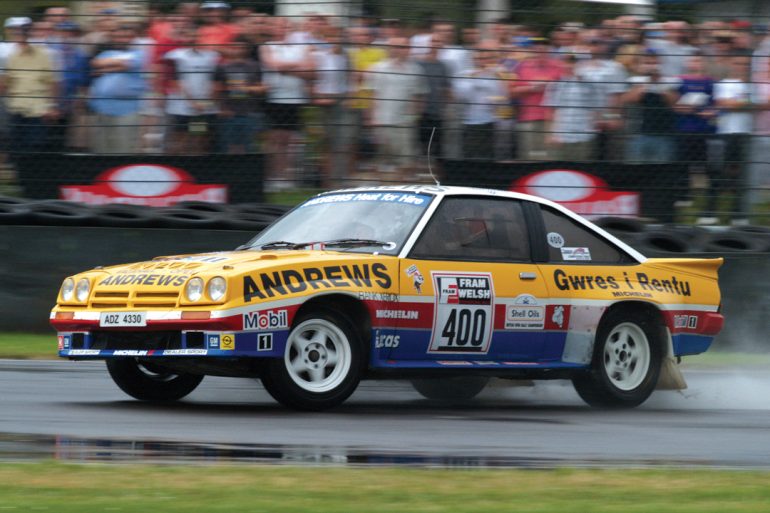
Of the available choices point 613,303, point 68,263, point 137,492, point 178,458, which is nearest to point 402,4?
point 68,263

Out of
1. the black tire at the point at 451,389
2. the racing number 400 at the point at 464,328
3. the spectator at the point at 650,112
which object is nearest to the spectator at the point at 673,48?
the spectator at the point at 650,112

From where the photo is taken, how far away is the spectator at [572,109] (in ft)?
42.8

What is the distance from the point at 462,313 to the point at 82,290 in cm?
231

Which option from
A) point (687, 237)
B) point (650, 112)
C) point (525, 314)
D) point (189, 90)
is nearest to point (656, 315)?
point (525, 314)

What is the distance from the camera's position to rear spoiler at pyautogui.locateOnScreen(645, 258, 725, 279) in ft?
31.2

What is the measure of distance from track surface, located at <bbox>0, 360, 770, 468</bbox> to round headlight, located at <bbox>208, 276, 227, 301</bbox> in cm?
69

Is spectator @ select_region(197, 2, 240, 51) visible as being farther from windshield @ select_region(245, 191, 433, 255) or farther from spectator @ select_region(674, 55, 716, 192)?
spectator @ select_region(674, 55, 716, 192)

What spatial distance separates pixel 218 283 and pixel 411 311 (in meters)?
1.27

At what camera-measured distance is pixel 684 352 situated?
376 inches

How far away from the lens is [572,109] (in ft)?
42.8

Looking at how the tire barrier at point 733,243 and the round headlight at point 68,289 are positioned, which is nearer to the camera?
the round headlight at point 68,289

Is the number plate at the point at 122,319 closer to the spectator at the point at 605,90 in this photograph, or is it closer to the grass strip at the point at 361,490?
the grass strip at the point at 361,490

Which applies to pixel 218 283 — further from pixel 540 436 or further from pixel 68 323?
pixel 540 436

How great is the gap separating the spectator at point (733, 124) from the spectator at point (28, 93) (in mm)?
6480
